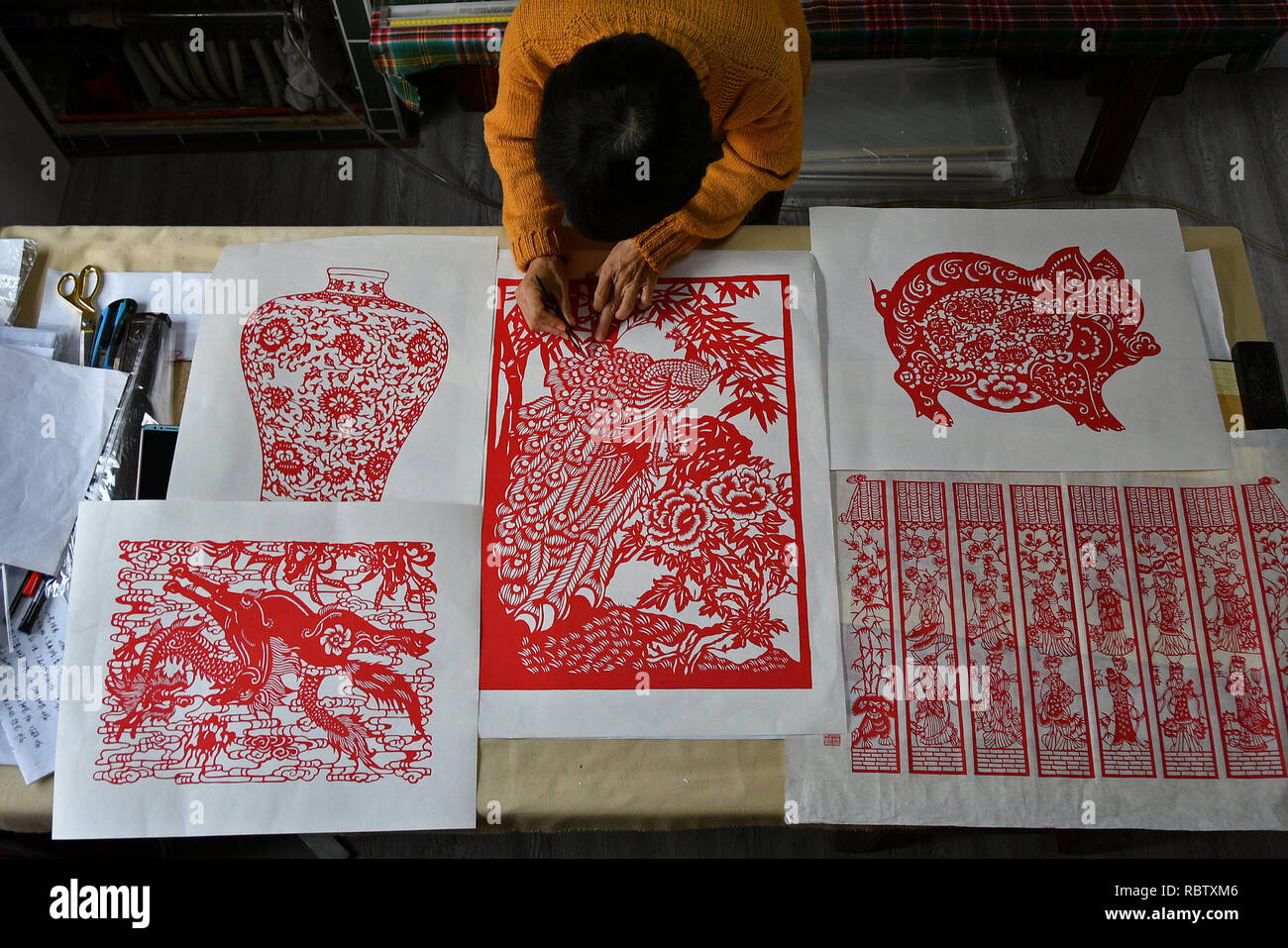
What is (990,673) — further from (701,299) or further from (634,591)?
(701,299)

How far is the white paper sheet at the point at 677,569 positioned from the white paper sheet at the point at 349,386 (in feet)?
0.15

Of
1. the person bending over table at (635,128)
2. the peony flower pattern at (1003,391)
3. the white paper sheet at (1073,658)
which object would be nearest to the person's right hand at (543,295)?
the person bending over table at (635,128)

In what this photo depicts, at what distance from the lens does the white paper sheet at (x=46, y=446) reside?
32.1 inches

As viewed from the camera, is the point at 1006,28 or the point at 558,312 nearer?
the point at 558,312

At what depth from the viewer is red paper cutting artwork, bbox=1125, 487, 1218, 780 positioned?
2.55 feet

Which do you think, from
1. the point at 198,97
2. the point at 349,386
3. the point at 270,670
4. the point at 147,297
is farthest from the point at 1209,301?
the point at 198,97

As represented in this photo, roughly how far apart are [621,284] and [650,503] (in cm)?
26

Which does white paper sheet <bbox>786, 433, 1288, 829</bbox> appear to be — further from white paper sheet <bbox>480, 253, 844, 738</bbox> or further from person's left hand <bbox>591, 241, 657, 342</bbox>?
person's left hand <bbox>591, 241, 657, 342</bbox>

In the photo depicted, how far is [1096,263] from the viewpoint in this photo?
948 millimetres

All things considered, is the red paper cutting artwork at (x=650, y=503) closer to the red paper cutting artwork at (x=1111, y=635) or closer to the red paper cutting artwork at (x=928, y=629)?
the red paper cutting artwork at (x=928, y=629)

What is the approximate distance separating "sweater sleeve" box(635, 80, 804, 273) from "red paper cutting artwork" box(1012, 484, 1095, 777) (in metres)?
0.44

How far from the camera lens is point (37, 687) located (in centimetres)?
79

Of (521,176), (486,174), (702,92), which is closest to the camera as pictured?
(702,92)

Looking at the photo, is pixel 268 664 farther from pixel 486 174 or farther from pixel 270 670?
pixel 486 174
